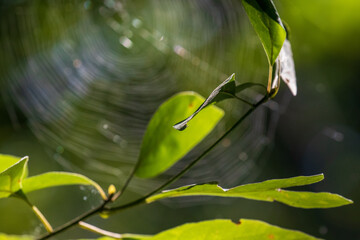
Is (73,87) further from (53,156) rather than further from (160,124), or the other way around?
(160,124)

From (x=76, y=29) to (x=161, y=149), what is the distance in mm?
1992

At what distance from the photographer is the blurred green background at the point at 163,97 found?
1910 millimetres

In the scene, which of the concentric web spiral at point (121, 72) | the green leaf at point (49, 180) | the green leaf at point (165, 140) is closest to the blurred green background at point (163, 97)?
the concentric web spiral at point (121, 72)


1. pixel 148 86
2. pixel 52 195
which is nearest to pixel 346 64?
pixel 148 86

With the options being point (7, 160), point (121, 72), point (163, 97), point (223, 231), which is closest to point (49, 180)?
point (7, 160)

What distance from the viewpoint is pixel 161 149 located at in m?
0.55

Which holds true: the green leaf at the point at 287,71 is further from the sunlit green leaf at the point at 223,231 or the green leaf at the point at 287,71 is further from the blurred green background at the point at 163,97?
the blurred green background at the point at 163,97

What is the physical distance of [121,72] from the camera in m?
2.54

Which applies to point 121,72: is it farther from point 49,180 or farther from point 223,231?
point 223,231

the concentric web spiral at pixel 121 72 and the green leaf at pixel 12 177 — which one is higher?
the green leaf at pixel 12 177

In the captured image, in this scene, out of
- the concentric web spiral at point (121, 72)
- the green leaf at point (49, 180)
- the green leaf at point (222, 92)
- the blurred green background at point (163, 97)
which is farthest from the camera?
the concentric web spiral at point (121, 72)

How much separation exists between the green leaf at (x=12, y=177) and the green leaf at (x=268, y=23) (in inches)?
9.5

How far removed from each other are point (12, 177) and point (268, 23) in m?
0.28

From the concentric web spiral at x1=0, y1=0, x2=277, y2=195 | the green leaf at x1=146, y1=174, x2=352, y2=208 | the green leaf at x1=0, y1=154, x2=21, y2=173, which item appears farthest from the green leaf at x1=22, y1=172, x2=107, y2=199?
the concentric web spiral at x1=0, y1=0, x2=277, y2=195
